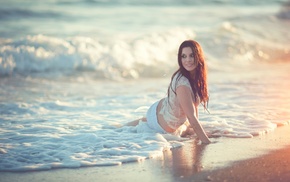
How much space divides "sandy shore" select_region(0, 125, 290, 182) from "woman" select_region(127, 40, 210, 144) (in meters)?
0.38

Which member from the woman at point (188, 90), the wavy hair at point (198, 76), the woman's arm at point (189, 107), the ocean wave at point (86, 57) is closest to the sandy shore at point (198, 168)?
the woman's arm at point (189, 107)

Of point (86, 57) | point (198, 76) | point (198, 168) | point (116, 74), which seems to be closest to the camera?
point (198, 168)

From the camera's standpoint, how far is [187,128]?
7.13m

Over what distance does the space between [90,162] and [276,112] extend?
350 centimetres

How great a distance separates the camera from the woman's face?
653 cm

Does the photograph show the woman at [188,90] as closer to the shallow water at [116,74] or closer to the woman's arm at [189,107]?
the woman's arm at [189,107]

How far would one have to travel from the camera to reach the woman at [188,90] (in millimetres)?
6508

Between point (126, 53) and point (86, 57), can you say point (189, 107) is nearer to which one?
point (86, 57)

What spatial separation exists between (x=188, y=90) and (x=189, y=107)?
0.64 feet

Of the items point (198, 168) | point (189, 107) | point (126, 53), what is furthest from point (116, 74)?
point (198, 168)

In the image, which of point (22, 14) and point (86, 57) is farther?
point (22, 14)

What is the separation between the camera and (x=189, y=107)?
6.48 metres

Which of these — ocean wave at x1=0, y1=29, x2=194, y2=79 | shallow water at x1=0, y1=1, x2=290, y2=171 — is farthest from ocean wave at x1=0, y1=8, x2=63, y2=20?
ocean wave at x1=0, y1=29, x2=194, y2=79

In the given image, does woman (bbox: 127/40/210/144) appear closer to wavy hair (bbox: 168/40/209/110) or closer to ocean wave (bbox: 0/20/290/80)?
wavy hair (bbox: 168/40/209/110)
